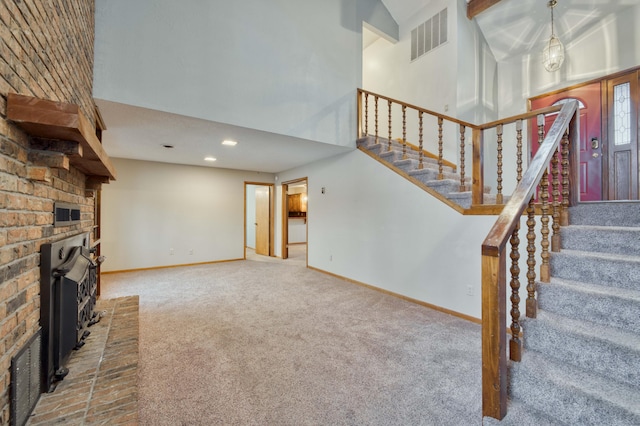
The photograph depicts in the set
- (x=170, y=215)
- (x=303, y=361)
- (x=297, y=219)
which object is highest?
(x=170, y=215)

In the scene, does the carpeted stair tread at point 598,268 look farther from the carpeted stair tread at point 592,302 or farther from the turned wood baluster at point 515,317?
the turned wood baluster at point 515,317

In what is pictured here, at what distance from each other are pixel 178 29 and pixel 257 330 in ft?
10.4

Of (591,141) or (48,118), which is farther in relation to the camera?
(591,141)

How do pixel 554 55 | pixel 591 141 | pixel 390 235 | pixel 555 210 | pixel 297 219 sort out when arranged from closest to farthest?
pixel 555 210 → pixel 554 55 → pixel 390 235 → pixel 591 141 → pixel 297 219

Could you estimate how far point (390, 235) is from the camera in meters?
3.69

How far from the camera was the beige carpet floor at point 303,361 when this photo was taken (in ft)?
5.16

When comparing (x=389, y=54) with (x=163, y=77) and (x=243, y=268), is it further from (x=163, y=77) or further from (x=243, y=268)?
(x=243, y=268)

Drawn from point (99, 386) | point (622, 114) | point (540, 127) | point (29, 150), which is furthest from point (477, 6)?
point (99, 386)

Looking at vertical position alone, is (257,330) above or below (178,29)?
below

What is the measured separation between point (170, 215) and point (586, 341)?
5960 millimetres

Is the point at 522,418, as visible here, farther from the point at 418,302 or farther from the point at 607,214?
the point at 418,302

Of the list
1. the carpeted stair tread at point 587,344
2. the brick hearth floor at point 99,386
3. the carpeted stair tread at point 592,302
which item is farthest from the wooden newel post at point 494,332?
the brick hearth floor at point 99,386

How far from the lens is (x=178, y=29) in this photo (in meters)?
2.84

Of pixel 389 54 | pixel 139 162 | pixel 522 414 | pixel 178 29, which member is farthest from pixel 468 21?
pixel 139 162
